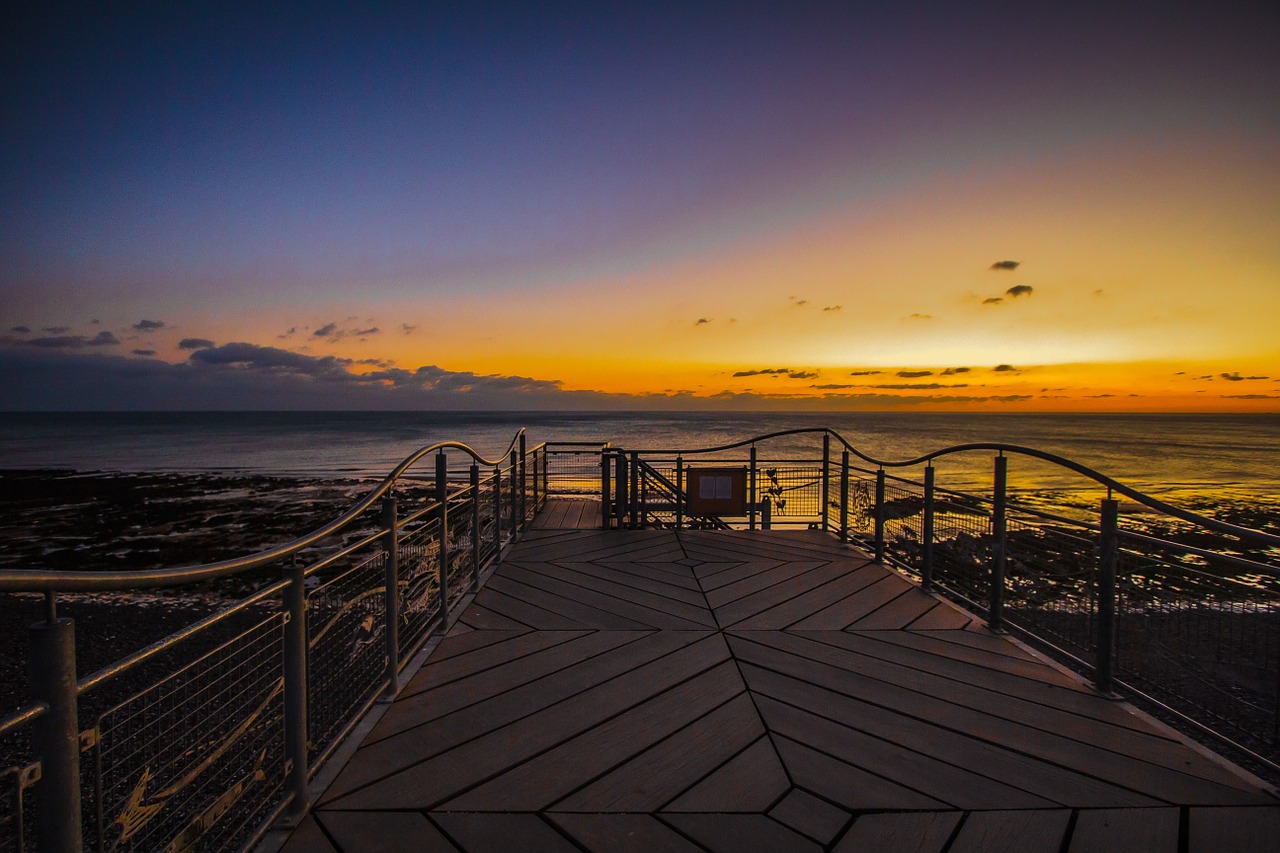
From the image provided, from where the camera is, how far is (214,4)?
365 inches

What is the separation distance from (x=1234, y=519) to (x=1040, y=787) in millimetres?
23722

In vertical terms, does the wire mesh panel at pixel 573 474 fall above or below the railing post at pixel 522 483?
below

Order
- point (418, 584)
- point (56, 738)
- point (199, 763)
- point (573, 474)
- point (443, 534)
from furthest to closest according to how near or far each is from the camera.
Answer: point (573, 474) < point (443, 534) < point (418, 584) < point (199, 763) < point (56, 738)

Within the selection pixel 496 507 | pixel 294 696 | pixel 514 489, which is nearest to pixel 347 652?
pixel 294 696

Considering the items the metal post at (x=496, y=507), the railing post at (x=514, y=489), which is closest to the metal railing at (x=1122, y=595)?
the metal post at (x=496, y=507)

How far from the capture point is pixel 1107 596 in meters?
2.65

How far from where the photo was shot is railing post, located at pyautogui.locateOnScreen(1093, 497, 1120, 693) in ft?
8.68

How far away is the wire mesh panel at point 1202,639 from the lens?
81.0 inches

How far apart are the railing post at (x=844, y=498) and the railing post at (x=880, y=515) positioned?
0.63m

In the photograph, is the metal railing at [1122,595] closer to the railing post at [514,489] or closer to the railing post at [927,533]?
the railing post at [927,533]

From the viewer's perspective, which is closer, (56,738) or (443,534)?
(56,738)

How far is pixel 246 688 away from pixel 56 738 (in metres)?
0.71

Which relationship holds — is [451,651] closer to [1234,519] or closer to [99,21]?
[99,21]

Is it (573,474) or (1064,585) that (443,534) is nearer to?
(1064,585)
